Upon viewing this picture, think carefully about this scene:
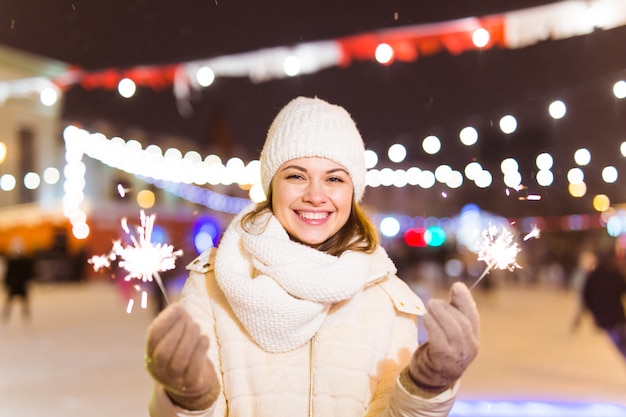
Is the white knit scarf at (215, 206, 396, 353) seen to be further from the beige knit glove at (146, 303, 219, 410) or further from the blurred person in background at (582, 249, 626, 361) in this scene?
the blurred person in background at (582, 249, 626, 361)

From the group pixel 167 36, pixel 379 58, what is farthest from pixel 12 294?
pixel 379 58

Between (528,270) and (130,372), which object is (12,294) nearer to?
(130,372)

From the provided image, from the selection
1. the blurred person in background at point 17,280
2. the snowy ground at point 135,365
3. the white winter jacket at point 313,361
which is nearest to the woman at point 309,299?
the white winter jacket at point 313,361

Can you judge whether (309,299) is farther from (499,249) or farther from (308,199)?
(499,249)

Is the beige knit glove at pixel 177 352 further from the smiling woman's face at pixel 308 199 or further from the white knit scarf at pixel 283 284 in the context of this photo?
the smiling woman's face at pixel 308 199

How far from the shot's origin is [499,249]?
2098 mm

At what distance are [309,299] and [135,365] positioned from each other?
16.7ft

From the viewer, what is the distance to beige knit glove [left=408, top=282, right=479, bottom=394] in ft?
4.36

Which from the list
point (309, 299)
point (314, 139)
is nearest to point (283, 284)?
point (309, 299)

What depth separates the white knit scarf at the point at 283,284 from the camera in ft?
5.23

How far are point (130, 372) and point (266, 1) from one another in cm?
364

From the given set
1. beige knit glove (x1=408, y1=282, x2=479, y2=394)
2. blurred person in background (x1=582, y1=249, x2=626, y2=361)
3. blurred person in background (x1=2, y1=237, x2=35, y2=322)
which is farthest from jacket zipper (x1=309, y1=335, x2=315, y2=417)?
blurred person in background (x1=2, y1=237, x2=35, y2=322)

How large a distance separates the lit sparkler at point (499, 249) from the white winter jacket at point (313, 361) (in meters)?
0.46

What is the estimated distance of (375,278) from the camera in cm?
175
